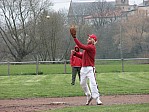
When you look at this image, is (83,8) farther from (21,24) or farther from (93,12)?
(21,24)

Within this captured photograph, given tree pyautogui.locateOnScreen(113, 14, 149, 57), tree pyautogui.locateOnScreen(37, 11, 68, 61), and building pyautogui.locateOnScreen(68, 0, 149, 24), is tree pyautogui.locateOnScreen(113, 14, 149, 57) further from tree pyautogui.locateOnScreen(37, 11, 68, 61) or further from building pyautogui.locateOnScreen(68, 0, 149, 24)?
tree pyautogui.locateOnScreen(37, 11, 68, 61)

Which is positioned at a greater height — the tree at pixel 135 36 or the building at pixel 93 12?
the building at pixel 93 12

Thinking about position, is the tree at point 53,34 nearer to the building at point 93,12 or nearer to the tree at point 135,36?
the building at point 93,12

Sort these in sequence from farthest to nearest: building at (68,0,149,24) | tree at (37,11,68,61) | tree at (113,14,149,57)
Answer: building at (68,0,149,24)
tree at (37,11,68,61)
tree at (113,14,149,57)

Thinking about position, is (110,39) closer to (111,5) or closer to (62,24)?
(62,24)

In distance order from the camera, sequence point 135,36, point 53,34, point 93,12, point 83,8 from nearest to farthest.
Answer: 1. point 53,34
2. point 135,36
3. point 93,12
4. point 83,8

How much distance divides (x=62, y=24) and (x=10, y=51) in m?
8.25

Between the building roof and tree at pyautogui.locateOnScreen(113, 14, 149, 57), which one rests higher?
the building roof

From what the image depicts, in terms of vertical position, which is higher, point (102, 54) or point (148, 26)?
point (148, 26)

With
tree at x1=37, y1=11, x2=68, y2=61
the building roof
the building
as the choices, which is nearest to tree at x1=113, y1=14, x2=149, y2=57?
the building

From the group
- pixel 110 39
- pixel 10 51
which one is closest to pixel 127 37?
pixel 110 39

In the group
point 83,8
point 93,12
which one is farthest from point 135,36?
point 83,8

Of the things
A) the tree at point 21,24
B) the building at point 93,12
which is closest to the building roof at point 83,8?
the building at point 93,12

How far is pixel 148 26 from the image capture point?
171 feet
